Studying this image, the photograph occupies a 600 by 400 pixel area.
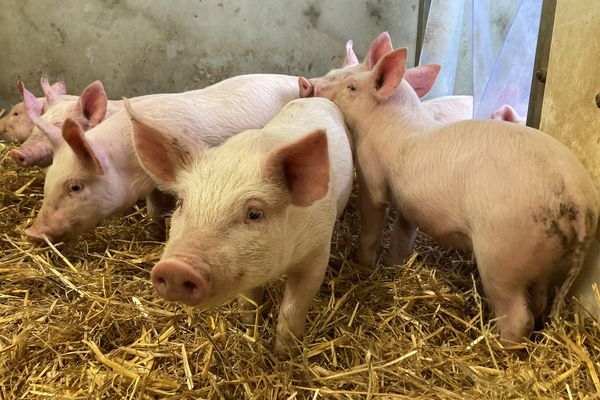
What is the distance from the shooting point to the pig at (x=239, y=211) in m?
1.50

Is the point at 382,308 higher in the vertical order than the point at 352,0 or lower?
lower

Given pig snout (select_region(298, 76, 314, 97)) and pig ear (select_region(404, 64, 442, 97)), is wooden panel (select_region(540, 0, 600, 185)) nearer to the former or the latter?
pig ear (select_region(404, 64, 442, 97))

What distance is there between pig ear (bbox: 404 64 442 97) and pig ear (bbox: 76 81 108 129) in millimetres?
1897

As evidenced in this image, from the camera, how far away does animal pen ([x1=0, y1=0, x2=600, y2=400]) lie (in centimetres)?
185

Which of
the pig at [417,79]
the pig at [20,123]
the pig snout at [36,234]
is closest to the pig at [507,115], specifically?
the pig at [417,79]

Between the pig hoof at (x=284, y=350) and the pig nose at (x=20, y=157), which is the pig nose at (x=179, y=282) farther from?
the pig nose at (x=20, y=157)

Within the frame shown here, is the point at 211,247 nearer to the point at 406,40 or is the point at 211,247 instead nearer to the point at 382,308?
the point at 382,308

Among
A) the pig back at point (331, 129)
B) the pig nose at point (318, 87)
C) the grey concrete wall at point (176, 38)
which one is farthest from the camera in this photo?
the grey concrete wall at point (176, 38)

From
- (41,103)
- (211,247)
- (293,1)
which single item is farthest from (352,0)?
(211,247)

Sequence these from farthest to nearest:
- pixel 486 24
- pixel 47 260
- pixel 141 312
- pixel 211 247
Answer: pixel 486 24, pixel 47 260, pixel 141 312, pixel 211 247

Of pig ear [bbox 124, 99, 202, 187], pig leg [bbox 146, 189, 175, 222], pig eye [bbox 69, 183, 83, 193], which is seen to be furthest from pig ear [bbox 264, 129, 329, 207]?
pig leg [bbox 146, 189, 175, 222]

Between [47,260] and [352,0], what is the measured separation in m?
3.54

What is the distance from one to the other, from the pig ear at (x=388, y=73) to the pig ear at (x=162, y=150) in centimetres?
131

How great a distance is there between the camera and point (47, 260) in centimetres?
276
